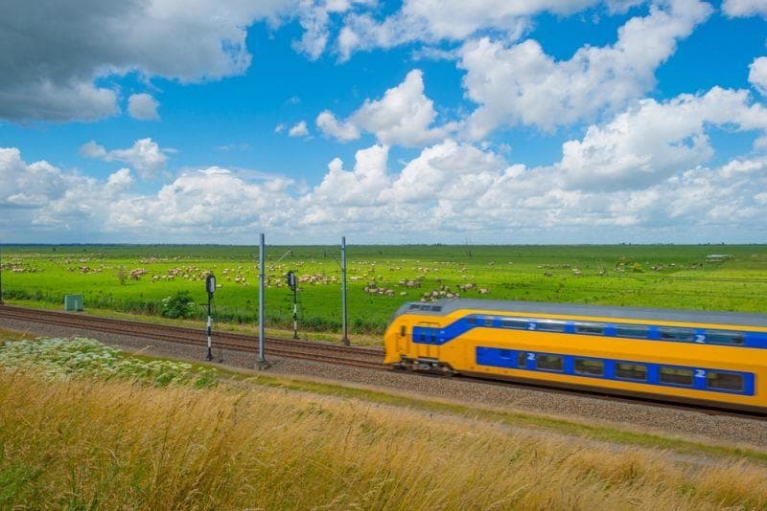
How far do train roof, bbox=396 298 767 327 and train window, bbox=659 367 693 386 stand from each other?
1.75 meters

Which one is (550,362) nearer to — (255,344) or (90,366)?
(90,366)

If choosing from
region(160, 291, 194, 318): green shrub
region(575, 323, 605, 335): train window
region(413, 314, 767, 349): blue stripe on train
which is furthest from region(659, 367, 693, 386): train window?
region(160, 291, 194, 318): green shrub

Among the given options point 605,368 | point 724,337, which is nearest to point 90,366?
point 605,368

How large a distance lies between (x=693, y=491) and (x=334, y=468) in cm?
821

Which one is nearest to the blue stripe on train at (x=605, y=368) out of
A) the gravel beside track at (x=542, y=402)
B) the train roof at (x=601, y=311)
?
the gravel beside track at (x=542, y=402)

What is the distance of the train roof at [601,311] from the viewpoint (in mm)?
19469

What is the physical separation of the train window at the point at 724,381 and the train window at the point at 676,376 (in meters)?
0.59

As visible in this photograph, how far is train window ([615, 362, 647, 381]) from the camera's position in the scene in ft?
66.6

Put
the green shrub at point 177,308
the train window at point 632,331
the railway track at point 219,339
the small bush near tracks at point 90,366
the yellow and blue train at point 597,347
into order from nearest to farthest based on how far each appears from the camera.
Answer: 1. the small bush near tracks at point 90,366
2. the yellow and blue train at point 597,347
3. the train window at point 632,331
4. the railway track at point 219,339
5. the green shrub at point 177,308

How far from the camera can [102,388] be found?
6527 mm

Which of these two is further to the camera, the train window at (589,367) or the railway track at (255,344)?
the railway track at (255,344)

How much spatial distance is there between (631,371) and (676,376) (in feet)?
4.85

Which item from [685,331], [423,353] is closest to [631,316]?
[685,331]

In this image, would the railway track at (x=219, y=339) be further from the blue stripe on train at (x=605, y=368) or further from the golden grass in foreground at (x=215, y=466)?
the golden grass in foreground at (x=215, y=466)
